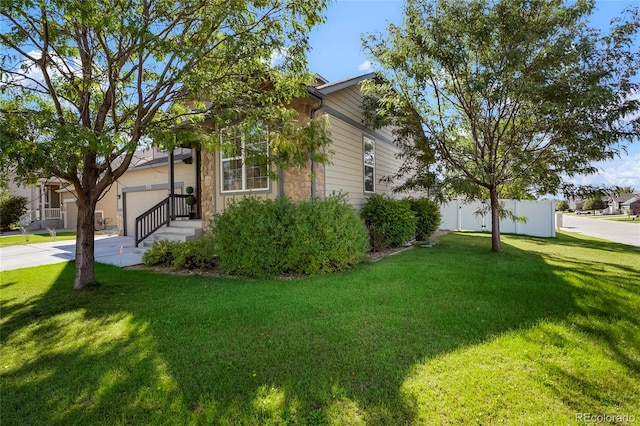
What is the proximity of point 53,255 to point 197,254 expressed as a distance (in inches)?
243

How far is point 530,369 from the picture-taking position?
2836 millimetres

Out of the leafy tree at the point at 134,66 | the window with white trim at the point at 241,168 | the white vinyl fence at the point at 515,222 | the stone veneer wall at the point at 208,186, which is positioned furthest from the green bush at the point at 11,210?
the white vinyl fence at the point at 515,222

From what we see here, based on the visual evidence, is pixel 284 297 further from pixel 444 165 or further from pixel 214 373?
pixel 444 165

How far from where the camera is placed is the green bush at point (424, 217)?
1191 centimetres

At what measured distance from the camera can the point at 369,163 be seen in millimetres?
10930

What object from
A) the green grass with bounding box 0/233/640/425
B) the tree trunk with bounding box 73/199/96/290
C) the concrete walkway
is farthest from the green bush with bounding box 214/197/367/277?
the concrete walkway

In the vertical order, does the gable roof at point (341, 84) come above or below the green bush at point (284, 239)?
above

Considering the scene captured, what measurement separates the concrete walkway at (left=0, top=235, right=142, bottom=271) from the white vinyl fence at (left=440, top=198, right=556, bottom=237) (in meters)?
11.1

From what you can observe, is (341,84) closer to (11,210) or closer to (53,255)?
(53,255)

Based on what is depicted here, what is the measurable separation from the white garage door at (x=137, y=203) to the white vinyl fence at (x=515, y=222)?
12.8 metres

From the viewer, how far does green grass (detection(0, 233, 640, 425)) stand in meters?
2.39

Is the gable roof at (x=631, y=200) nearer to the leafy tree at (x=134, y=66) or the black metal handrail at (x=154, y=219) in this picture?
the leafy tree at (x=134, y=66)

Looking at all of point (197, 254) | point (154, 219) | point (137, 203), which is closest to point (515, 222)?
point (197, 254)

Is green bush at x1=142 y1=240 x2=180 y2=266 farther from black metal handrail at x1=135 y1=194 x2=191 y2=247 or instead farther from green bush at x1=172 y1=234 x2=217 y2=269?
black metal handrail at x1=135 y1=194 x2=191 y2=247
